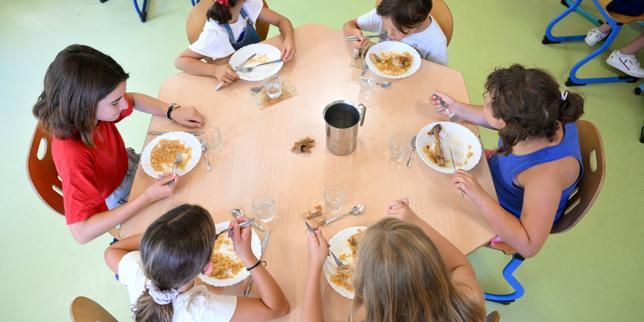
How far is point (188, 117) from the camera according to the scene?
169cm

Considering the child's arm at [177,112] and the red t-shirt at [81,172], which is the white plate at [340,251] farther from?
the red t-shirt at [81,172]

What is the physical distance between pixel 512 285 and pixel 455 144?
78cm

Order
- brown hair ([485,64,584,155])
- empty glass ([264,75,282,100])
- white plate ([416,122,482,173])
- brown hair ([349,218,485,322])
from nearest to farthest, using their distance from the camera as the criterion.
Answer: brown hair ([349,218,485,322])
brown hair ([485,64,584,155])
white plate ([416,122,482,173])
empty glass ([264,75,282,100])

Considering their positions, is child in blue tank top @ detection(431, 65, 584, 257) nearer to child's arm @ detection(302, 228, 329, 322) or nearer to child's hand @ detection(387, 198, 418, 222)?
child's hand @ detection(387, 198, 418, 222)

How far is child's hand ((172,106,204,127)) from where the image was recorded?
169cm

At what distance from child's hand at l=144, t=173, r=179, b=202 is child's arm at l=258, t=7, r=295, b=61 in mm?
813

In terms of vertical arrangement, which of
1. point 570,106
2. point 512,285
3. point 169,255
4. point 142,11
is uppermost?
point 570,106

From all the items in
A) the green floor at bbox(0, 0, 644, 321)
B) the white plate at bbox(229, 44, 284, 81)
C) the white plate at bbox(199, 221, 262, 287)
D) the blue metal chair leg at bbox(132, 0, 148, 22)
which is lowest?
the green floor at bbox(0, 0, 644, 321)

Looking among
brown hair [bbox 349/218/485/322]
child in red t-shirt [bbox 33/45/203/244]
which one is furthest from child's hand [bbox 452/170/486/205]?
child in red t-shirt [bbox 33/45/203/244]

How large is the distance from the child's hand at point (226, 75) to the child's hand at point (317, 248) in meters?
0.88

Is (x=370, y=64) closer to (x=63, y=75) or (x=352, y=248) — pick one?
(x=352, y=248)

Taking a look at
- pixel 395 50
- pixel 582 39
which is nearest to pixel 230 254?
pixel 395 50

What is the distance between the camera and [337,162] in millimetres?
1593

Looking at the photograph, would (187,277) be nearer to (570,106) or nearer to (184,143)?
(184,143)
